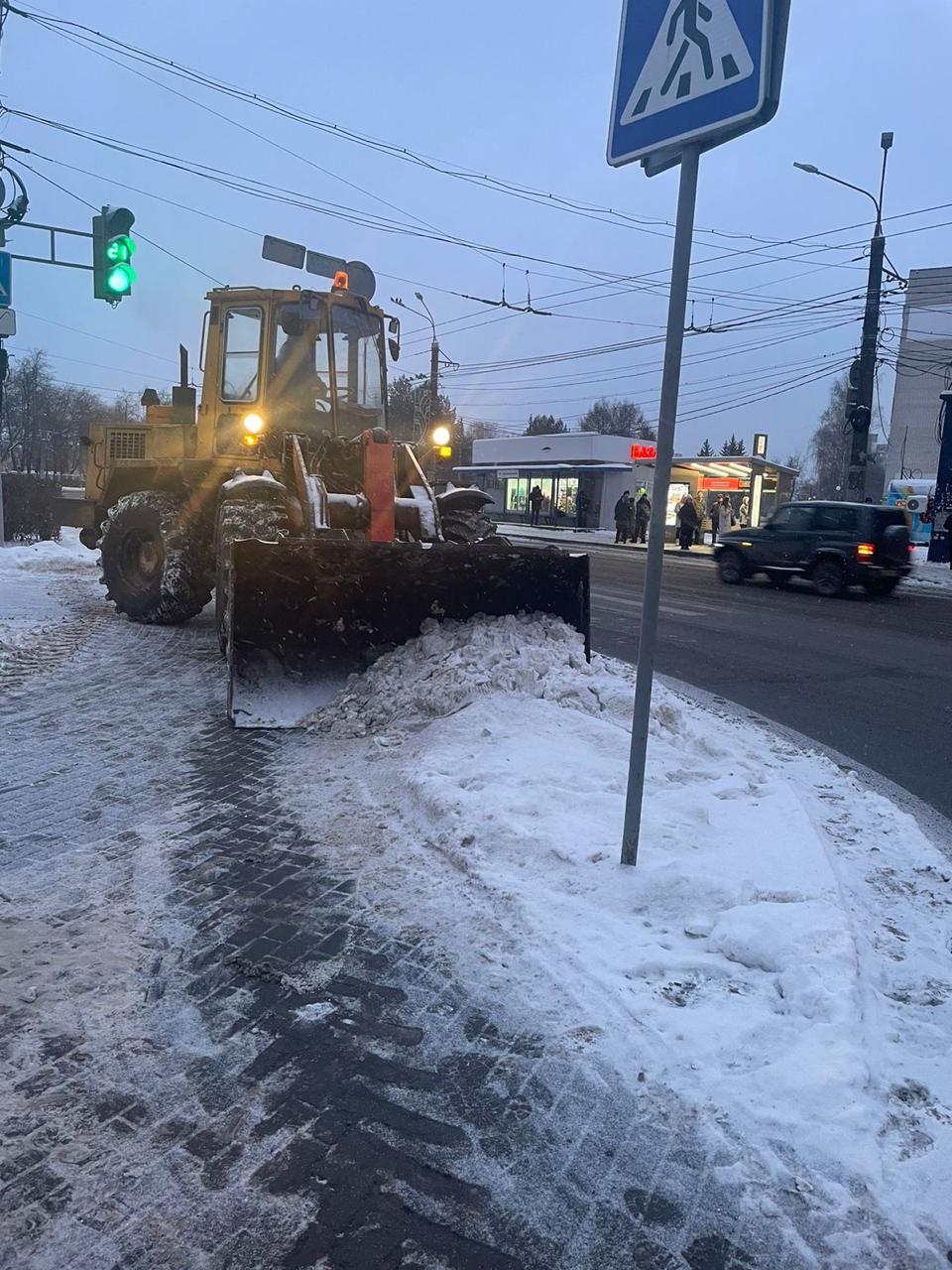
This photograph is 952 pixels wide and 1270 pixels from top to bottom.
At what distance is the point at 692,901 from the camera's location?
11.3 feet

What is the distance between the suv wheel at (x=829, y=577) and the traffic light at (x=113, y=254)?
13.2 m

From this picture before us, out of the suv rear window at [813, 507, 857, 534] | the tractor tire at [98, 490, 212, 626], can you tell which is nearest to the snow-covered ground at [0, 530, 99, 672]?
the tractor tire at [98, 490, 212, 626]

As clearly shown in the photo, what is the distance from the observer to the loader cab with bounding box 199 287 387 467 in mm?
8672

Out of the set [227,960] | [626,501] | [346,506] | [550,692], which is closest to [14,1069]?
[227,960]

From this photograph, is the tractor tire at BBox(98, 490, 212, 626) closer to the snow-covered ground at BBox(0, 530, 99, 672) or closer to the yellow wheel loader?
the yellow wheel loader

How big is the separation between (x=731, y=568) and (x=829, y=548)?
87.0 inches

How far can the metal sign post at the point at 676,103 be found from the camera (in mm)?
2990

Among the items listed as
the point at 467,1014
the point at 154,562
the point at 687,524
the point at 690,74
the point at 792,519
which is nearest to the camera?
the point at 467,1014

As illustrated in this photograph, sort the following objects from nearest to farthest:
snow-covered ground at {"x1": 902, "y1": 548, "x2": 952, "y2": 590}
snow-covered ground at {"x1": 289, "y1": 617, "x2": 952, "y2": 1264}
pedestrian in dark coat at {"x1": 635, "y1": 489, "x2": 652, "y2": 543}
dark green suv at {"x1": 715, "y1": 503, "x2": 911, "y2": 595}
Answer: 1. snow-covered ground at {"x1": 289, "y1": 617, "x2": 952, "y2": 1264}
2. dark green suv at {"x1": 715, "y1": 503, "x2": 911, "y2": 595}
3. snow-covered ground at {"x1": 902, "y1": 548, "x2": 952, "y2": 590}
4. pedestrian in dark coat at {"x1": 635, "y1": 489, "x2": 652, "y2": 543}

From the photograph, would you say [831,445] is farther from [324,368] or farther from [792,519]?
[324,368]

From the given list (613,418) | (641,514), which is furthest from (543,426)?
(641,514)

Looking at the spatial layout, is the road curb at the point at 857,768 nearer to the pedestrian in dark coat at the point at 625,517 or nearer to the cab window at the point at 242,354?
the cab window at the point at 242,354

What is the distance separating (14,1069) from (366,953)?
3.70 ft

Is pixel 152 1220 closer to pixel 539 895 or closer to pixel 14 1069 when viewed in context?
pixel 14 1069
